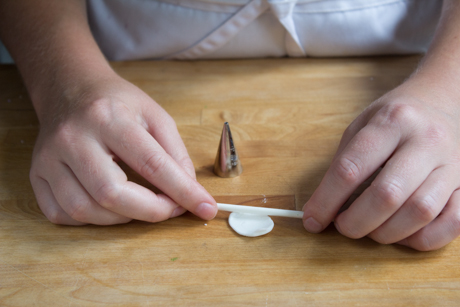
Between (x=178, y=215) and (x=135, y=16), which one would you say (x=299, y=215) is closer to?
(x=178, y=215)

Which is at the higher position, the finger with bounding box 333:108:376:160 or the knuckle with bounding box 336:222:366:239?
the finger with bounding box 333:108:376:160

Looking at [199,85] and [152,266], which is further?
[199,85]

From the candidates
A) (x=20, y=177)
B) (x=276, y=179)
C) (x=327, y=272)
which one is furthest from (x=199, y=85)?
(x=327, y=272)

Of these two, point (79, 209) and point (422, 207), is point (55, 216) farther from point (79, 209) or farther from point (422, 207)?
point (422, 207)

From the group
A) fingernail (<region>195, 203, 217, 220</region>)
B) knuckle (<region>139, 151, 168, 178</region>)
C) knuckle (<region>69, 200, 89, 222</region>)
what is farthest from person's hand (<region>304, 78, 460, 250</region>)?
knuckle (<region>69, 200, 89, 222</region>)

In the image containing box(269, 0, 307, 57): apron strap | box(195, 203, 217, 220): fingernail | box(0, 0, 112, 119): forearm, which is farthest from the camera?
box(269, 0, 307, 57): apron strap

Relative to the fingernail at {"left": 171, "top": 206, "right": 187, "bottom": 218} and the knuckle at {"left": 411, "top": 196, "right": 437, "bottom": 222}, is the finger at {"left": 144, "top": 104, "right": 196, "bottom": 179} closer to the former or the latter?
the fingernail at {"left": 171, "top": 206, "right": 187, "bottom": 218}

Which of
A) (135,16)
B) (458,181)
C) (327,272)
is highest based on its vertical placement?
(135,16)
